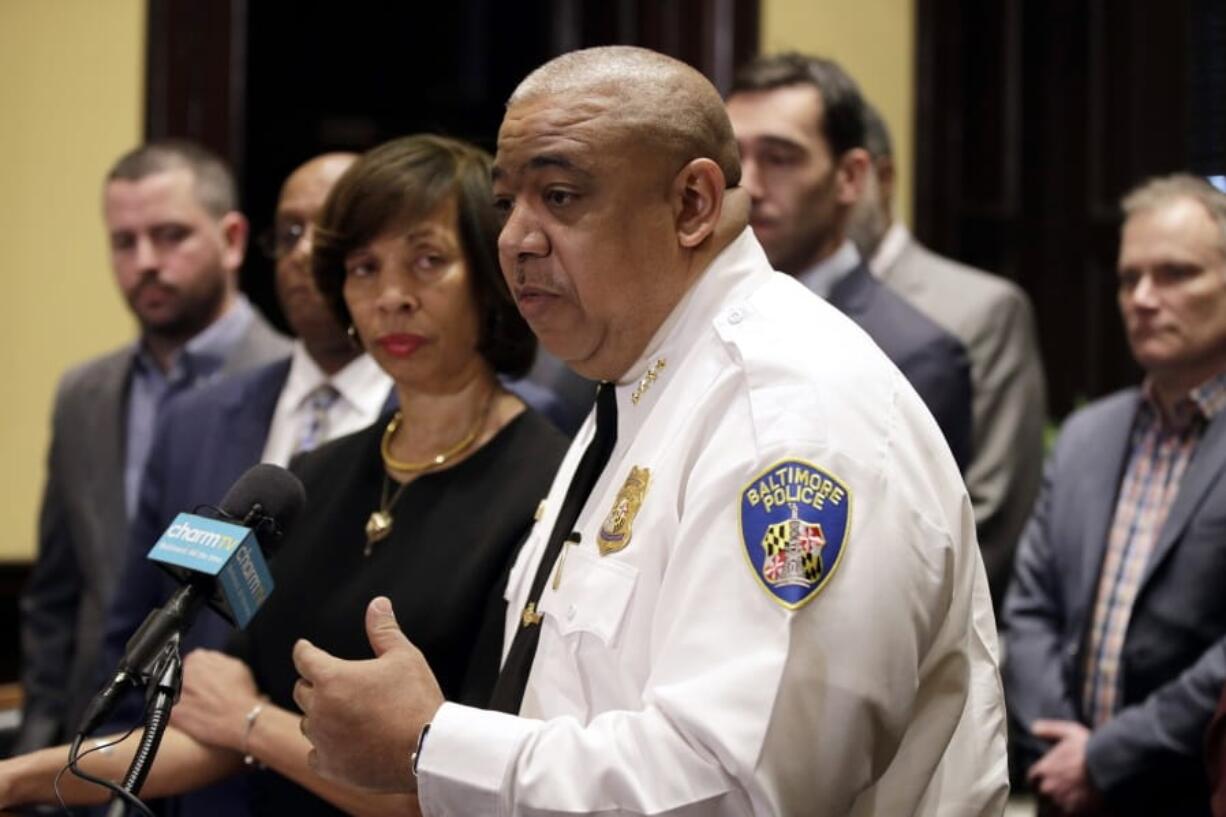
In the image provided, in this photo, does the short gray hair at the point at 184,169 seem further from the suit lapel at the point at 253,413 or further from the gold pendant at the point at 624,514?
the gold pendant at the point at 624,514

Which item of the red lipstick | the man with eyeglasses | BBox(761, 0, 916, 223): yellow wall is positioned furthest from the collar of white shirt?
BBox(761, 0, 916, 223): yellow wall

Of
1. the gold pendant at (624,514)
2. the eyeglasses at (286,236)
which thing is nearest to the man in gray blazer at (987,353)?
the eyeglasses at (286,236)

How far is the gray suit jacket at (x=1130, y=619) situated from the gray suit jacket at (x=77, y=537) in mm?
1645

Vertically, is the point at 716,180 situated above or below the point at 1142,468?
above

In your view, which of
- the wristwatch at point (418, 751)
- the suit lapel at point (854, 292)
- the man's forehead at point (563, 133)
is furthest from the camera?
the suit lapel at point (854, 292)

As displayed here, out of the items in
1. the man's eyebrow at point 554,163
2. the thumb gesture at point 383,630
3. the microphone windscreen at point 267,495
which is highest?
the man's eyebrow at point 554,163

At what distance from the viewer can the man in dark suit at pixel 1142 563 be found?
10.3 feet

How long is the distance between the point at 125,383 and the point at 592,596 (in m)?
2.35

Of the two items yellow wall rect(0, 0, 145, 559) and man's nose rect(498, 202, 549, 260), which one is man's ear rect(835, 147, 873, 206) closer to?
man's nose rect(498, 202, 549, 260)

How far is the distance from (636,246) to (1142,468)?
79.8 inches

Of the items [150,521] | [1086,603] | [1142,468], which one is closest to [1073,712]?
[1086,603]

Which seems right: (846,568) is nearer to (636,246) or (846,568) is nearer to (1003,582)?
(636,246)

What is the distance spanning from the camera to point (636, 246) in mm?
1794

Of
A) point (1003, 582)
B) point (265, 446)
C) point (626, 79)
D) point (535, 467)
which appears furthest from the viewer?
point (1003, 582)
